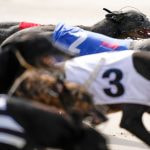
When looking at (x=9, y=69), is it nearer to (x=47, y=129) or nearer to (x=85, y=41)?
(x=47, y=129)

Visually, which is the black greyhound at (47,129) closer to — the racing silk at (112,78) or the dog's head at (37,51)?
the dog's head at (37,51)

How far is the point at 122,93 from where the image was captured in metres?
4.72

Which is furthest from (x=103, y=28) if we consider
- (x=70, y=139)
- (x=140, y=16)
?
(x=70, y=139)

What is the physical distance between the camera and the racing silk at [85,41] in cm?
615

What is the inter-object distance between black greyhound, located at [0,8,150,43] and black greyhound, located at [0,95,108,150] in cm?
470

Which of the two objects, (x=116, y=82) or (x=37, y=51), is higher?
(x=37, y=51)

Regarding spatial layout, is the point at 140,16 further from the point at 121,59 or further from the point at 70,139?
the point at 70,139

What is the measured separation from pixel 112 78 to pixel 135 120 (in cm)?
52

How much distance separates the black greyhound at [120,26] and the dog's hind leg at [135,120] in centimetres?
269

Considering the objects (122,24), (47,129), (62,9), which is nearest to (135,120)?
(47,129)

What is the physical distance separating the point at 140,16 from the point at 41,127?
5134 millimetres

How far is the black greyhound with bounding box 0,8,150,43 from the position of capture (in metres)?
7.64

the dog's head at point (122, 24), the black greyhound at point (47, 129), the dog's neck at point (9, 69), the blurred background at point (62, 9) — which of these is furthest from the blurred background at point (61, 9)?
the black greyhound at point (47, 129)

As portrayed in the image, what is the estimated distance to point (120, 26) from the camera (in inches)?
307
